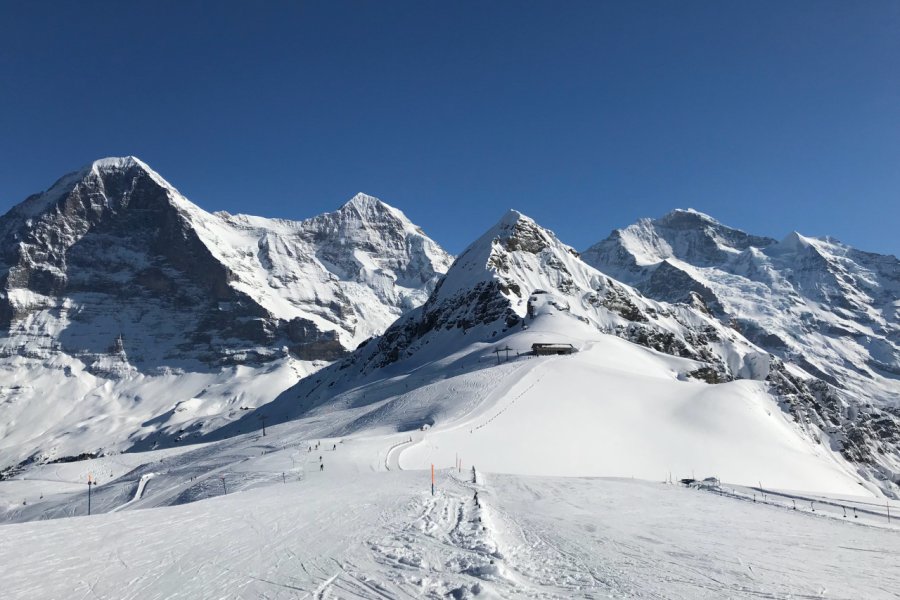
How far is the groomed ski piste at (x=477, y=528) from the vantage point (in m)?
11.2

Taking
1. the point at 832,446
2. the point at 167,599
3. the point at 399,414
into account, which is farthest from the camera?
the point at 832,446

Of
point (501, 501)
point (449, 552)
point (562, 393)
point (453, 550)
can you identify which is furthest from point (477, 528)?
point (562, 393)

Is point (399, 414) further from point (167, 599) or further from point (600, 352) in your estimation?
point (167, 599)

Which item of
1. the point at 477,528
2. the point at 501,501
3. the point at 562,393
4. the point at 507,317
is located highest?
the point at 507,317

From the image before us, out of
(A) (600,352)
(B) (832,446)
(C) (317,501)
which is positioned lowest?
(B) (832,446)

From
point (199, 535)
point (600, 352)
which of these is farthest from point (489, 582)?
point (600, 352)

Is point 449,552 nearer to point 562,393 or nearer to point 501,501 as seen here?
point 501,501

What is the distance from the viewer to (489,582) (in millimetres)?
11023

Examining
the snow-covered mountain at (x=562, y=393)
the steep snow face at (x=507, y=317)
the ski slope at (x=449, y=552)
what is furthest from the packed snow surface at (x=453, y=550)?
the steep snow face at (x=507, y=317)

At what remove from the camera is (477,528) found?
1585 centimetres

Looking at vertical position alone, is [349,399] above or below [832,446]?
above

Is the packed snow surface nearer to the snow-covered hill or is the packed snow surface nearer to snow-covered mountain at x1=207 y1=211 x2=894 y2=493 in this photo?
the snow-covered hill

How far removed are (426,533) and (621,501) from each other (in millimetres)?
10322

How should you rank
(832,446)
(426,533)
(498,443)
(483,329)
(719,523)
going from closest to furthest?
(426,533) < (719,523) < (498,443) < (832,446) < (483,329)
